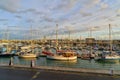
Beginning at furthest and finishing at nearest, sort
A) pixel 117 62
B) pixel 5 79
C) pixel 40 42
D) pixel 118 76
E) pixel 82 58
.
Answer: pixel 40 42 → pixel 82 58 → pixel 117 62 → pixel 118 76 → pixel 5 79

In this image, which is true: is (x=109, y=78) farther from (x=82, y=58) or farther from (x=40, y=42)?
(x=40, y=42)

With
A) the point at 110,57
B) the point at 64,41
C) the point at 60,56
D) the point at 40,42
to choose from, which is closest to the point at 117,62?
the point at 110,57

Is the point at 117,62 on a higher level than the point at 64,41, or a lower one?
lower

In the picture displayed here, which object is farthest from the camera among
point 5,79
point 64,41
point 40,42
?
point 40,42

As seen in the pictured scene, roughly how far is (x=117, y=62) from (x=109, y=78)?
37.3 metres

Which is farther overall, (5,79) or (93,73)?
(93,73)

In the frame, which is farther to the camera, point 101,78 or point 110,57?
point 110,57

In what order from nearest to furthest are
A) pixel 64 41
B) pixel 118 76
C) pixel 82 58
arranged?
pixel 118 76, pixel 82 58, pixel 64 41

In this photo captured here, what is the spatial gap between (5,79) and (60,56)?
37.1m

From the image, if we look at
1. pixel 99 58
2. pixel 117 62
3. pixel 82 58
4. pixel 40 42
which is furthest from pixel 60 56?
pixel 40 42

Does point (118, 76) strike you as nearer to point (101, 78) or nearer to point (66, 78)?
point (101, 78)

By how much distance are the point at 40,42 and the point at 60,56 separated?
96.7m

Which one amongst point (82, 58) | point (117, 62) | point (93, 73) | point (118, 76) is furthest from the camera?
point (82, 58)

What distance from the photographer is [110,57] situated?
171ft
